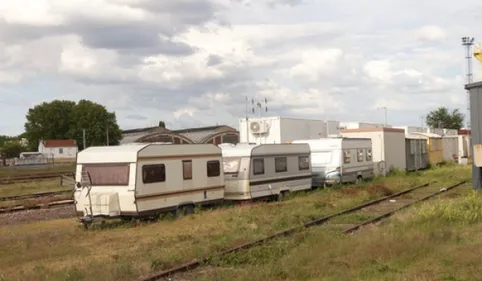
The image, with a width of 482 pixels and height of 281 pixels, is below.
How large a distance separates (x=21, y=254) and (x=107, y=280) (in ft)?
12.5

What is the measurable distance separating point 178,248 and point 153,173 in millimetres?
4811

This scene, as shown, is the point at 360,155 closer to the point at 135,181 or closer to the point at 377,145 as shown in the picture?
the point at 377,145

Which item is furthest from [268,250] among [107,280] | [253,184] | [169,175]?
[253,184]

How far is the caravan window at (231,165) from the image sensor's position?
20297 mm

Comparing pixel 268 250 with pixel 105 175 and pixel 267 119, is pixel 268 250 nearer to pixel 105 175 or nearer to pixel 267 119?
pixel 105 175

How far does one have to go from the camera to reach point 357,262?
9.34m

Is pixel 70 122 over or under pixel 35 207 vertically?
over

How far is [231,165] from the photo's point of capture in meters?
20.5

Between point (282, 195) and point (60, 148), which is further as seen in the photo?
point (60, 148)

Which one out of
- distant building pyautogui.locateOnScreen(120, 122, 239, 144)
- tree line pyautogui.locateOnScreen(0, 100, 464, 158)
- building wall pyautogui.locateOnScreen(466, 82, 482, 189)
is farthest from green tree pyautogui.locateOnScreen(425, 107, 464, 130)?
building wall pyautogui.locateOnScreen(466, 82, 482, 189)

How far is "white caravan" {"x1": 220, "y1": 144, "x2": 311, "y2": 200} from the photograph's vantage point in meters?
20.2

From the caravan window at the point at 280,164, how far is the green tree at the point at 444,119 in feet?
300

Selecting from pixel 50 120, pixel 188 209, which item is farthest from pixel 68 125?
pixel 188 209

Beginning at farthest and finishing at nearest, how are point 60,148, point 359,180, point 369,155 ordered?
point 60,148, point 369,155, point 359,180
